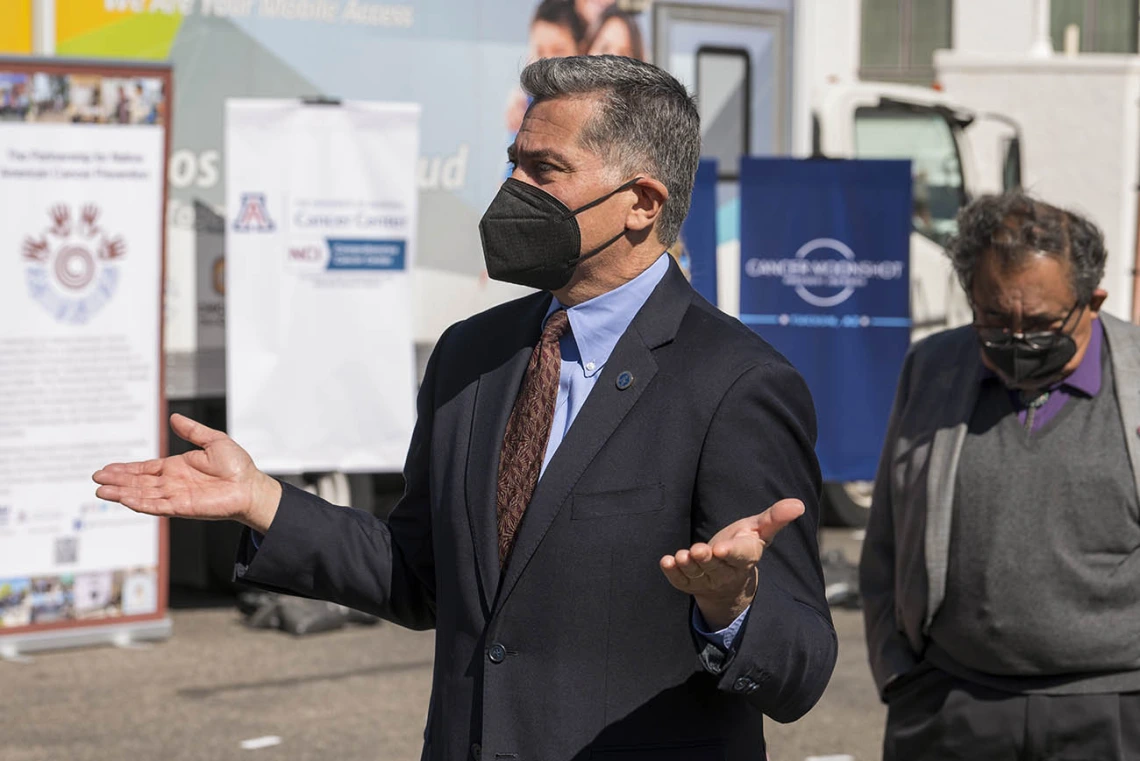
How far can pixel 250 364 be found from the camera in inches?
315

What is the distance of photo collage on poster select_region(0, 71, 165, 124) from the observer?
7.35 meters

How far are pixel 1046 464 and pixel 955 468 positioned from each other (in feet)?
0.62

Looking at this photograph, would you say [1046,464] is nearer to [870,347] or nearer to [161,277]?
[161,277]

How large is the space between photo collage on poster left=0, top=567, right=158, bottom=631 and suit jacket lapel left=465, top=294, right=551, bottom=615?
17.8 ft

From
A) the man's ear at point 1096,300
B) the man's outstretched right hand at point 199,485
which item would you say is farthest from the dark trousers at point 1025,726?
the man's outstretched right hand at point 199,485

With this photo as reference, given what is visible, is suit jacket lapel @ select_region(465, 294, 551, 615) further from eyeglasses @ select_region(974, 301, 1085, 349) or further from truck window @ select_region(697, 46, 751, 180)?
truck window @ select_region(697, 46, 751, 180)

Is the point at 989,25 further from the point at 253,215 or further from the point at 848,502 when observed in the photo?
the point at 253,215

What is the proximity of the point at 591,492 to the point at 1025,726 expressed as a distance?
1513 millimetres

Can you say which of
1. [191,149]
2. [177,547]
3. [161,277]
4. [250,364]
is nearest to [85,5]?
[191,149]

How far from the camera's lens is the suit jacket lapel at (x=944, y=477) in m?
3.60

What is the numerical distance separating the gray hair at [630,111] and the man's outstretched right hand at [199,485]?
0.69 m

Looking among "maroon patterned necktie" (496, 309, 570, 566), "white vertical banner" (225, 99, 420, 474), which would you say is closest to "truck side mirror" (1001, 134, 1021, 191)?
"white vertical banner" (225, 99, 420, 474)

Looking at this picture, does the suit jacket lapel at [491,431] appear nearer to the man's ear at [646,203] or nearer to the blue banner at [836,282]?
the man's ear at [646,203]

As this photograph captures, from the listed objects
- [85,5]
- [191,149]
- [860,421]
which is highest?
[85,5]
